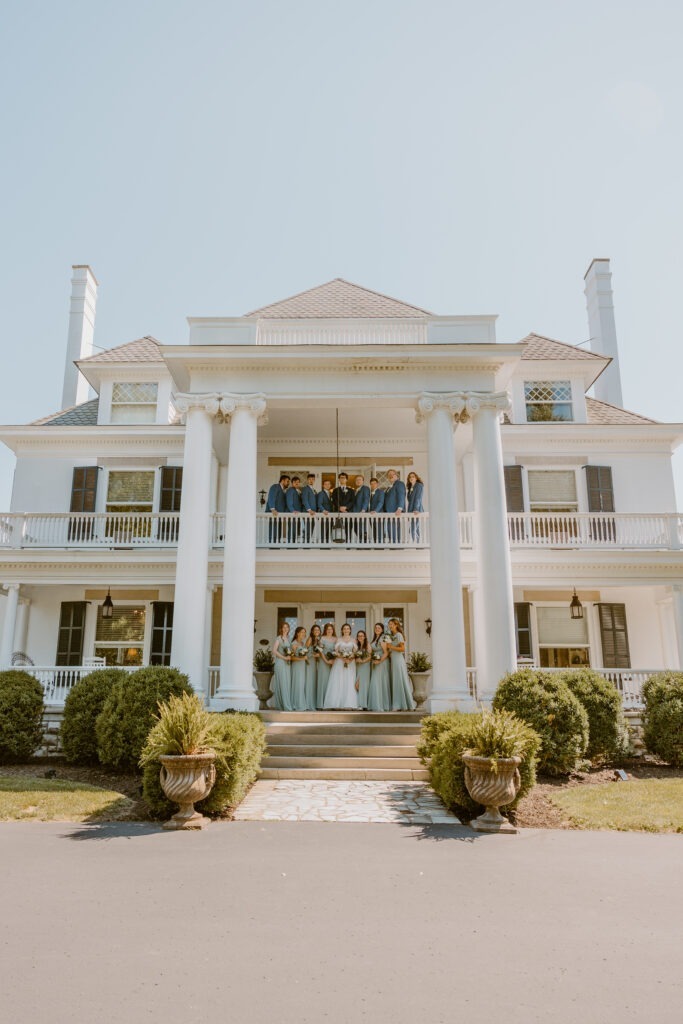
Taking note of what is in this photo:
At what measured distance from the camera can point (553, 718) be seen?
10727mm

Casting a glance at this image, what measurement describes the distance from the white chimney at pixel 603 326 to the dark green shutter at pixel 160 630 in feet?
47.8

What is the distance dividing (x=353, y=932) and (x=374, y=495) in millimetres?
12419

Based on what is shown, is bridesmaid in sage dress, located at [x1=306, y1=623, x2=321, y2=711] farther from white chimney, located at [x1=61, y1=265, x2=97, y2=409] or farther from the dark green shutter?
white chimney, located at [x1=61, y1=265, x2=97, y2=409]

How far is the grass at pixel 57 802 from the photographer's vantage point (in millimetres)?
8727

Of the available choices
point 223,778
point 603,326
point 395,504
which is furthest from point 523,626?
point 223,778

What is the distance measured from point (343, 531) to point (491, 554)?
374cm

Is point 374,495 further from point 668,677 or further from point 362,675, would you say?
point 668,677

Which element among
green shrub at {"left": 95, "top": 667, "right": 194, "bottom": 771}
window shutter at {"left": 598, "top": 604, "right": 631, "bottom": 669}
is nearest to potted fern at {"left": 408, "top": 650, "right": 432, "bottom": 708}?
window shutter at {"left": 598, "top": 604, "right": 631, "bottom": 669}

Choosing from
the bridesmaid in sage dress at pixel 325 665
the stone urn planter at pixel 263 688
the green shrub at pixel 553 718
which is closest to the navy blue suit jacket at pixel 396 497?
the bridesmaid in sage dress at pixel 325 665

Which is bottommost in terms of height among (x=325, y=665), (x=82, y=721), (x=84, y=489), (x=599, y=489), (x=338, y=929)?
(x=338, y=929)

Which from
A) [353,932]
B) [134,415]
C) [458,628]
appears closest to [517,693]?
[458,628]

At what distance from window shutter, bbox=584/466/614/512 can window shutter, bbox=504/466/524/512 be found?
1.77 m

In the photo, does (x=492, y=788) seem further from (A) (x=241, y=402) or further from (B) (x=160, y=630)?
(B) (x=160, y=630)

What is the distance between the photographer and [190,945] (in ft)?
14.9
